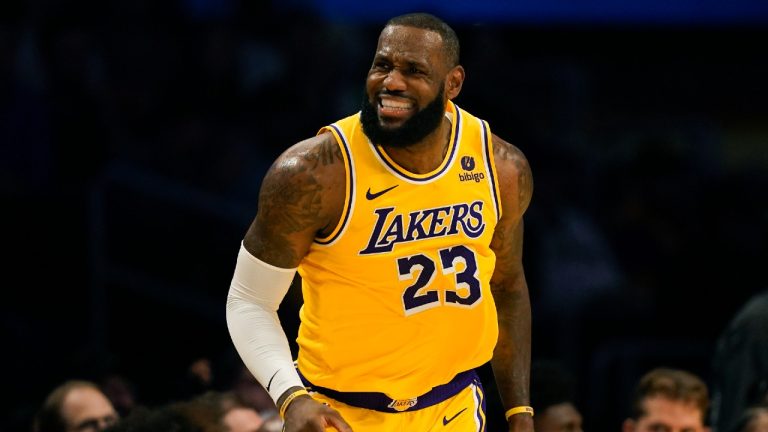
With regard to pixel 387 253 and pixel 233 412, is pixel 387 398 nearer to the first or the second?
pixel 387 253

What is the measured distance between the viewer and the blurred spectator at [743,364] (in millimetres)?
7172

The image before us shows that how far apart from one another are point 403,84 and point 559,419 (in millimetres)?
2427

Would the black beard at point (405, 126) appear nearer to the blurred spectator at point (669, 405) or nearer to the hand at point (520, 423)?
the hand at point (520, 423)

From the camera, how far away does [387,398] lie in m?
5.08

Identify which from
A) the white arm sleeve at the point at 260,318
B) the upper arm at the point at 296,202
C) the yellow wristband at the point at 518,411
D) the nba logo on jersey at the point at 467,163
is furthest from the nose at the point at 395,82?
the yellow wristband at the point at 518,411

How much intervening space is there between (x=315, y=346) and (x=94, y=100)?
16.0 ft

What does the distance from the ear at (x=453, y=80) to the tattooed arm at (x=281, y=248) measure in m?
0.45

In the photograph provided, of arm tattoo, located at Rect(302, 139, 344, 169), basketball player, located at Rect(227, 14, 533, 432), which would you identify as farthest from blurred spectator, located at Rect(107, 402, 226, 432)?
arm tattoo, located at Rect(302, 139, 344, 169)

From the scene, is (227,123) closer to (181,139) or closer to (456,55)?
(181,139)

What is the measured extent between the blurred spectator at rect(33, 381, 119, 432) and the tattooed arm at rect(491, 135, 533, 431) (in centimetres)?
240

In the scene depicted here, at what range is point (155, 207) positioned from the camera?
918cm

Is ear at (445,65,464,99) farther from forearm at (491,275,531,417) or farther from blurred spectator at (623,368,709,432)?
blurred spectator at (623,368,709,432)

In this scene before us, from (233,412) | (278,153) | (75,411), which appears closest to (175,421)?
(233,412)

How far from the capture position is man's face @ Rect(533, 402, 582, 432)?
21.9 ft
